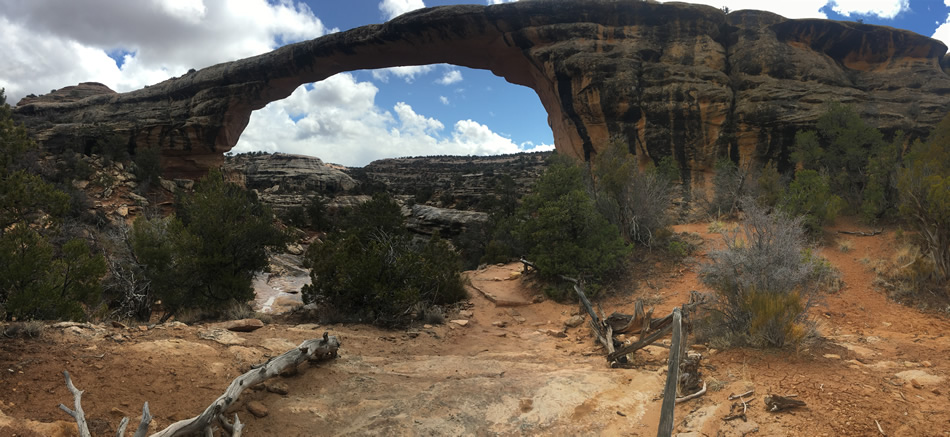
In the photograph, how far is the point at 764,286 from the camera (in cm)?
558

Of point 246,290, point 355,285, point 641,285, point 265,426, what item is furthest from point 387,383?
point 641,285

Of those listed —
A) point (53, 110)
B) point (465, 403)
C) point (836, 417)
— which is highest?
point (53, 110)

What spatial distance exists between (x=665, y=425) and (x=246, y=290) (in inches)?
353

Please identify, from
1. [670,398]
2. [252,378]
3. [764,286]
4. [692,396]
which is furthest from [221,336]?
[764,286]

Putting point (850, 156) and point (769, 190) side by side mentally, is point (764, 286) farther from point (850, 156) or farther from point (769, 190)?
point (850, 156)

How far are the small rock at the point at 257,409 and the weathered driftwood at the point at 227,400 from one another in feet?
0.64

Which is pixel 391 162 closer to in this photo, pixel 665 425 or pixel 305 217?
pixel 305 217

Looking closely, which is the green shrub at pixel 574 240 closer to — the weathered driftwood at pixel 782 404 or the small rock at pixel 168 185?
the weathered driftwood at pixel 782 404

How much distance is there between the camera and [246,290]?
907 centimetres

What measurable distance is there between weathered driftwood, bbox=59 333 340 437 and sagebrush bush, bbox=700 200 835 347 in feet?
18.1

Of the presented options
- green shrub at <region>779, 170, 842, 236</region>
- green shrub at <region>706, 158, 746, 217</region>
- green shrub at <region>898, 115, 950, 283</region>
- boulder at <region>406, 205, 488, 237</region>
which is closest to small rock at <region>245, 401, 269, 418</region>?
green shrub at <region>898, 115, 950, 283</region>

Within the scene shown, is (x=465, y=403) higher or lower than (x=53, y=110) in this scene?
lower

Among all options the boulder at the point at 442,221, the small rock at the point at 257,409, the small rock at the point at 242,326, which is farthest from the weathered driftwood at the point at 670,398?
the boulder at the point at 442,221

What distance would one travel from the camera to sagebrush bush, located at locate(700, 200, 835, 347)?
4.98 m
